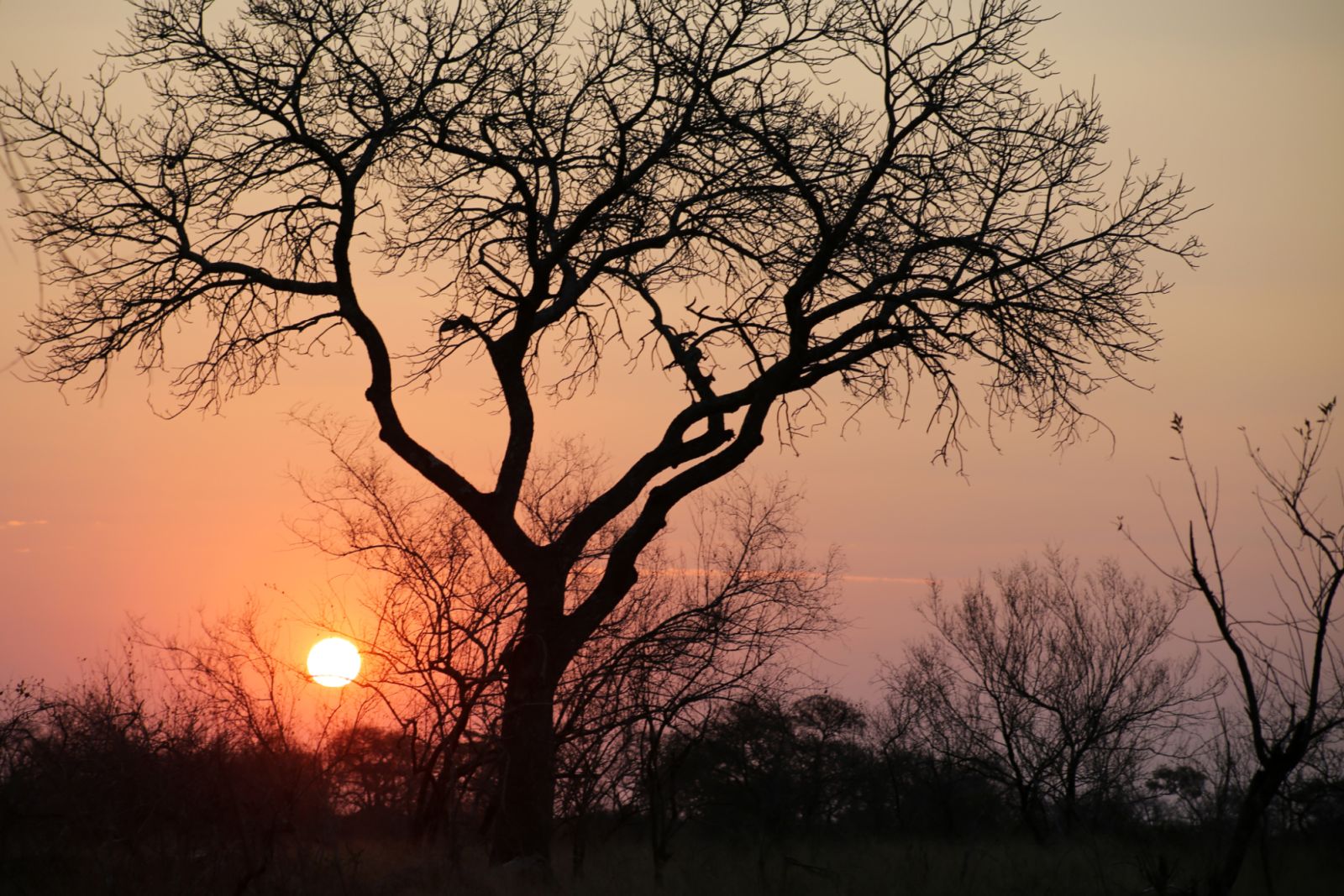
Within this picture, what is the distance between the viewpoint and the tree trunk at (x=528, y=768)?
33.5ft

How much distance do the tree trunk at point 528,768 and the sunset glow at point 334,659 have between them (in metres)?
2.70

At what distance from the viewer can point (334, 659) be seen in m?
12.7

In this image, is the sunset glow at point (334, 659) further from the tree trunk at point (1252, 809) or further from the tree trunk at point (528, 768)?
the tree trunk at point (1252, 809)

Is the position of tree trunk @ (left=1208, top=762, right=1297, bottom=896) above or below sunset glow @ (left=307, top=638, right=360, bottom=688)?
below

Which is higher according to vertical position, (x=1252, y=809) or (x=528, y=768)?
(x=528, y=768)

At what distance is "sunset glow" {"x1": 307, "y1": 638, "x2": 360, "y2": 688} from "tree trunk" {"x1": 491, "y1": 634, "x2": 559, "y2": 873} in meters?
2.70

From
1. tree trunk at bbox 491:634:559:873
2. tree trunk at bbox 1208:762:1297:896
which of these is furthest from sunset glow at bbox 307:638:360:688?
tree trunk at bbox 1208:762:1297:896

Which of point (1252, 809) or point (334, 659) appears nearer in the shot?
point (1252, 809)

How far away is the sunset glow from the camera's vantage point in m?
12.4

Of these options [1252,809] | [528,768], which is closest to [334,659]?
[528,768]

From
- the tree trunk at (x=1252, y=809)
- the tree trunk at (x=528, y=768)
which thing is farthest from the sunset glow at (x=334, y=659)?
the tree trunk at (x=1252, y=809)

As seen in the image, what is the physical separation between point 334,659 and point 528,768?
11.4 feet

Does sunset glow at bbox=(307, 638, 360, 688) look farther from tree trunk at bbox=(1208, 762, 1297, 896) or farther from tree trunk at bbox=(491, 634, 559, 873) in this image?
tree trunk at bbox=(1208, 762, 1297, 896)

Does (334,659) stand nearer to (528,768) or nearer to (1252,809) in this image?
(528,768)
